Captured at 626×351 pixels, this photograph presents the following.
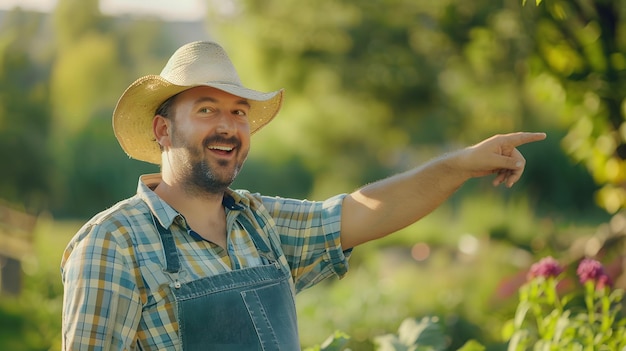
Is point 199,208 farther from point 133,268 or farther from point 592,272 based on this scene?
point 592,272

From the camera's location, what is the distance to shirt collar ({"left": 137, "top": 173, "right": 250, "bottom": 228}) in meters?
2.67

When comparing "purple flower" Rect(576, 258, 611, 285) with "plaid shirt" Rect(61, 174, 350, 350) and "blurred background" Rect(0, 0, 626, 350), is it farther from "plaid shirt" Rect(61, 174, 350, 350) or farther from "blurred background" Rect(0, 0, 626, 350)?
"blurred background" Rect(0, 0, 626, 350)

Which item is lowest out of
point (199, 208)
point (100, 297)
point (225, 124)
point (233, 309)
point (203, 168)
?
point (233, 309)

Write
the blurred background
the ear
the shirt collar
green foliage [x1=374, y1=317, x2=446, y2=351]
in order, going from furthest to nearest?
the blurred background, green foliage [x1=374, y1=317, x2=446, y2=351], the ear, the shirt collar

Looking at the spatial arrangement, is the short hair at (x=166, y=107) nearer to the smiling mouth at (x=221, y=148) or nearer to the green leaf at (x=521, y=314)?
the smiling mouth at (x=221, y=148)

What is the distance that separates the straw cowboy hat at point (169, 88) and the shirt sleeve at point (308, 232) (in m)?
0.34

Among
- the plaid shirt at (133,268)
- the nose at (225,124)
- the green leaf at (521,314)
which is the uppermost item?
the nose at (225,124)

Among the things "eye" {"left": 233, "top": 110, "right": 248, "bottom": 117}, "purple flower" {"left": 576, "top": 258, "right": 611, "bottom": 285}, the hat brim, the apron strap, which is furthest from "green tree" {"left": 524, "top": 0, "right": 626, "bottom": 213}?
the apron strap

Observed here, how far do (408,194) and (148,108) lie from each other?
802mm

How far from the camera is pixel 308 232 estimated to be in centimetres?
→ 302

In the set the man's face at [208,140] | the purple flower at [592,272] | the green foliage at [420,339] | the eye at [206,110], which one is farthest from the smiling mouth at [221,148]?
the purple flower at [592,272]

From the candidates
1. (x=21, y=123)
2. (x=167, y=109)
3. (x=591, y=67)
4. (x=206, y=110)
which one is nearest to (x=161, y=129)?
(x=167, y=109)

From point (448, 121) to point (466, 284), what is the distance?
22.3 ft

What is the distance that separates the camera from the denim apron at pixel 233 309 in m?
2.56
